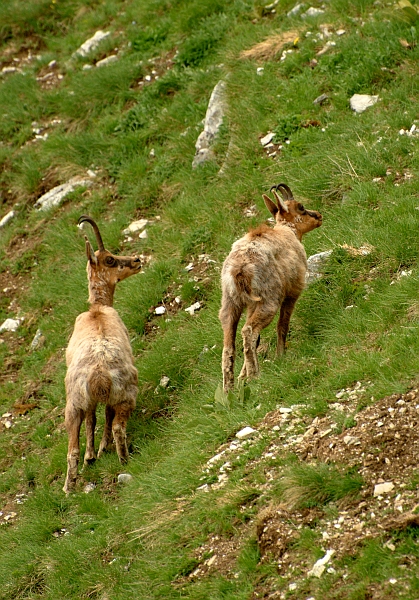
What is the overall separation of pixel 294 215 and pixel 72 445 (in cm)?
373

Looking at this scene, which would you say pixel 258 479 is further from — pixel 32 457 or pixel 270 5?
pixel 270 5

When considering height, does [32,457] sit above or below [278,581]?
below

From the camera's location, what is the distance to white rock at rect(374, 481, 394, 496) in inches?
266

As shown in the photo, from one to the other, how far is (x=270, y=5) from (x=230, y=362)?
8.66m

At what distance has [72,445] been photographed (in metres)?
9.68

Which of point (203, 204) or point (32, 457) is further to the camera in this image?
point (203, 204)

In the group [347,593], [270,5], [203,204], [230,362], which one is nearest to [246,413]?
[230,362]

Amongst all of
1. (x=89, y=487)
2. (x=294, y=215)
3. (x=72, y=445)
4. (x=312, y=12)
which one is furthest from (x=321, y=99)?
(x=89, y=487)

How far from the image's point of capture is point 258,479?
24.9 ft

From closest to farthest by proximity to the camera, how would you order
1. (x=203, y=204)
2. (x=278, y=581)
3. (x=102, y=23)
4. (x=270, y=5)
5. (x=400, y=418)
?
(x=278, y=581), (x=400, y=418), (x=203, y=204), (x=270, y=5), (x=102, y=23)

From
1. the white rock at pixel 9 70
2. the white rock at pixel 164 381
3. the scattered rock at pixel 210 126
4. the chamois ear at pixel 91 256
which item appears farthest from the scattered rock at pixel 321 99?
the white rock at pixel 9 70

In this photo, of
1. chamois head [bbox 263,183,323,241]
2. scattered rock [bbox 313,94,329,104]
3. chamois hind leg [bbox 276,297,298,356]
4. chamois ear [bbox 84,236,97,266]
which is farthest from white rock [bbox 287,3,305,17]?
chamois hind leg [bbox 276,297,298,356]

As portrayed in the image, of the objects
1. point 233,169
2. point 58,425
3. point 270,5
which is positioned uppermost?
point 270,5

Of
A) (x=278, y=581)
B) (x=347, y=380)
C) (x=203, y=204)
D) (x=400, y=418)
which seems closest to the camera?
(x=278, y=581)
